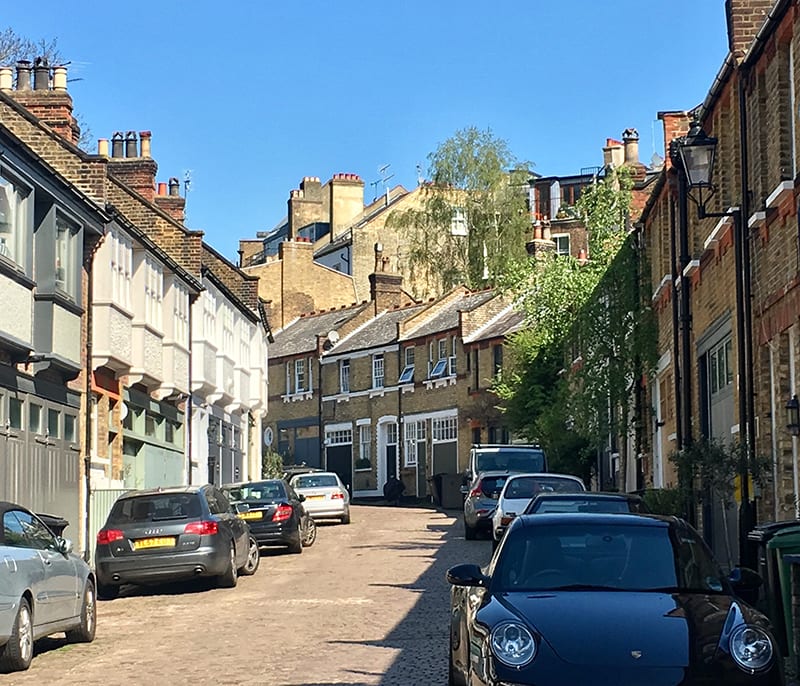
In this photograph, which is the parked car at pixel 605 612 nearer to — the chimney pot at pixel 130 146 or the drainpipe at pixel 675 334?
the drainpipe at pixel 675 334

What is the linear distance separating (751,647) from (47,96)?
24.9m

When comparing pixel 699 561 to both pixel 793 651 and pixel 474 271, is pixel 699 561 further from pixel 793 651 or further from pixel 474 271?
pixel 474 271

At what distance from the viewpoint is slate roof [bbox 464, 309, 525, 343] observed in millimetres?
55156

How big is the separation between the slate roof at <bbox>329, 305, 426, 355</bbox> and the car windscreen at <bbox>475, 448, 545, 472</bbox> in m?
24.9

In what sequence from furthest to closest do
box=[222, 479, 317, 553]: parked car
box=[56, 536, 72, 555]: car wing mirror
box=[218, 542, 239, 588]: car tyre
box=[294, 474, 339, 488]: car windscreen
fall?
box=[294, 474, 339, 488]: car windscreen → box=[222, 479, 317, 553]: parked car → box=[218, 542, 239, 588]: car tyre → box=[56, 536, 72, 555]: car wing mirror

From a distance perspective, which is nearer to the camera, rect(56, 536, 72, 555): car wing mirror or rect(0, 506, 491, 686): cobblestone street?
rect(0, 506, 491, 686): cobblestone street

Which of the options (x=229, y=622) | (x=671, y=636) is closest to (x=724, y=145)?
(x=229, y=622)

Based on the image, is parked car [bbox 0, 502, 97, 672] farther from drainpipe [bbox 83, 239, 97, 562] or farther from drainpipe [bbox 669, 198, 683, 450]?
drainpipe [bbox 669, 198, 683, 450]

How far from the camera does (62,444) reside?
2564 cm

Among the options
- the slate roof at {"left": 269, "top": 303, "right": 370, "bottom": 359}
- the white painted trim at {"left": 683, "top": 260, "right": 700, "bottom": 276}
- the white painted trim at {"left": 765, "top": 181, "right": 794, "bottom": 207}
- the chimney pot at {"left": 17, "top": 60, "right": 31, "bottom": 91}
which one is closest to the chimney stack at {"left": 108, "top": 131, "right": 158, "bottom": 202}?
the chimney pot at {"left": 17, "top": 60, "right": 31, "bottom": 91}

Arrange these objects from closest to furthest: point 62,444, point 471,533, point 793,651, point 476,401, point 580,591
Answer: point 580,591
point 793,651
point 62,444
point 471,533
point 476,401

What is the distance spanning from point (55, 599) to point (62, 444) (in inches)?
460

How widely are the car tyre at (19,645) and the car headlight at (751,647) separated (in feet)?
22.9

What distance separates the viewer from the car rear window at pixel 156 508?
2181 centimetres
